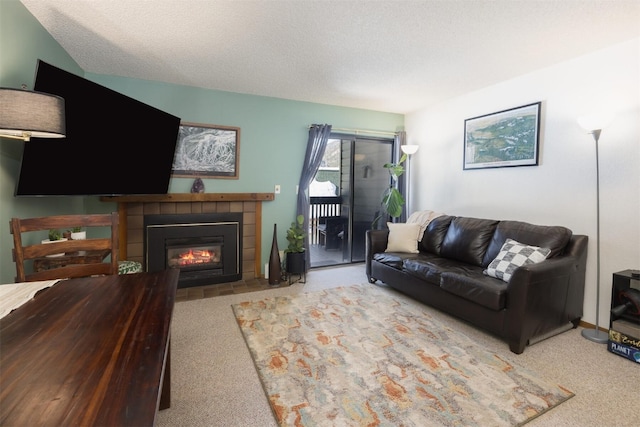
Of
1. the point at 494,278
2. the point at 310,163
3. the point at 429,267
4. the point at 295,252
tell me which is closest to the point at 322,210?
the point at 310,163

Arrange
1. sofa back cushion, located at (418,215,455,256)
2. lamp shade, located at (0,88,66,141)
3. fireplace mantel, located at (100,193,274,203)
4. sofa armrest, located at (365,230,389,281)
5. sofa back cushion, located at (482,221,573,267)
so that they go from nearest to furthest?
lamp shade, located at (0,88,66,141), sofa back cushion, located at (482,221,573,267), fireplace mantel, located at (100,193,274,203), sofa back cushion, located at (418,215,455,256), sofa armrest, located at (365,230,389,281)

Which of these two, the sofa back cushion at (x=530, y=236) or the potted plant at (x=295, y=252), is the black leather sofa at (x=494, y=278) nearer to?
the sofa back cushion at (x=530, y=236)

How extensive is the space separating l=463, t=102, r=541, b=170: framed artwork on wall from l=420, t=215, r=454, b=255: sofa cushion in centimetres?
78

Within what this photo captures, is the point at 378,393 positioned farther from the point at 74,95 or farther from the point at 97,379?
the point at 74,95

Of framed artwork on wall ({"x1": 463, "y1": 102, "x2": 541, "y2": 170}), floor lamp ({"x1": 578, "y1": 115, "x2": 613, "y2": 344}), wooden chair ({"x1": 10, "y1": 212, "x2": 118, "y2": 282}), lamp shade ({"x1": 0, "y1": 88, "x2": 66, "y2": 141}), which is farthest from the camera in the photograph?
framed artwork on wall ({"x1": 463, "y1": 102, "x2": 541, "y2": 170})

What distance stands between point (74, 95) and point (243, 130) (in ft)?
6.25

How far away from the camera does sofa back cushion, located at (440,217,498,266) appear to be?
122 inches

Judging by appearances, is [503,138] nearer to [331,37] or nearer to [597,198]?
[597,198]

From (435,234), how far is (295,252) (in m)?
1.78

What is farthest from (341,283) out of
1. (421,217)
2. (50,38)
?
(50,38)

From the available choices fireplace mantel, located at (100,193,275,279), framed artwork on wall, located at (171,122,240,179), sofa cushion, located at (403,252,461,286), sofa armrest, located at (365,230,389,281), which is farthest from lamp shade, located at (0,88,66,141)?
sofa armrest, located at (365,230,389,281)

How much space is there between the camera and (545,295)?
229 cm

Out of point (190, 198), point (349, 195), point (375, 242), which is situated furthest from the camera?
point (349, 195)

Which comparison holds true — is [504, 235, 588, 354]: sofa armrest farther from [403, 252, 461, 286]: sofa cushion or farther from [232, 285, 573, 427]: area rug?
[403, 252, 461, 286]: sofa cushion
